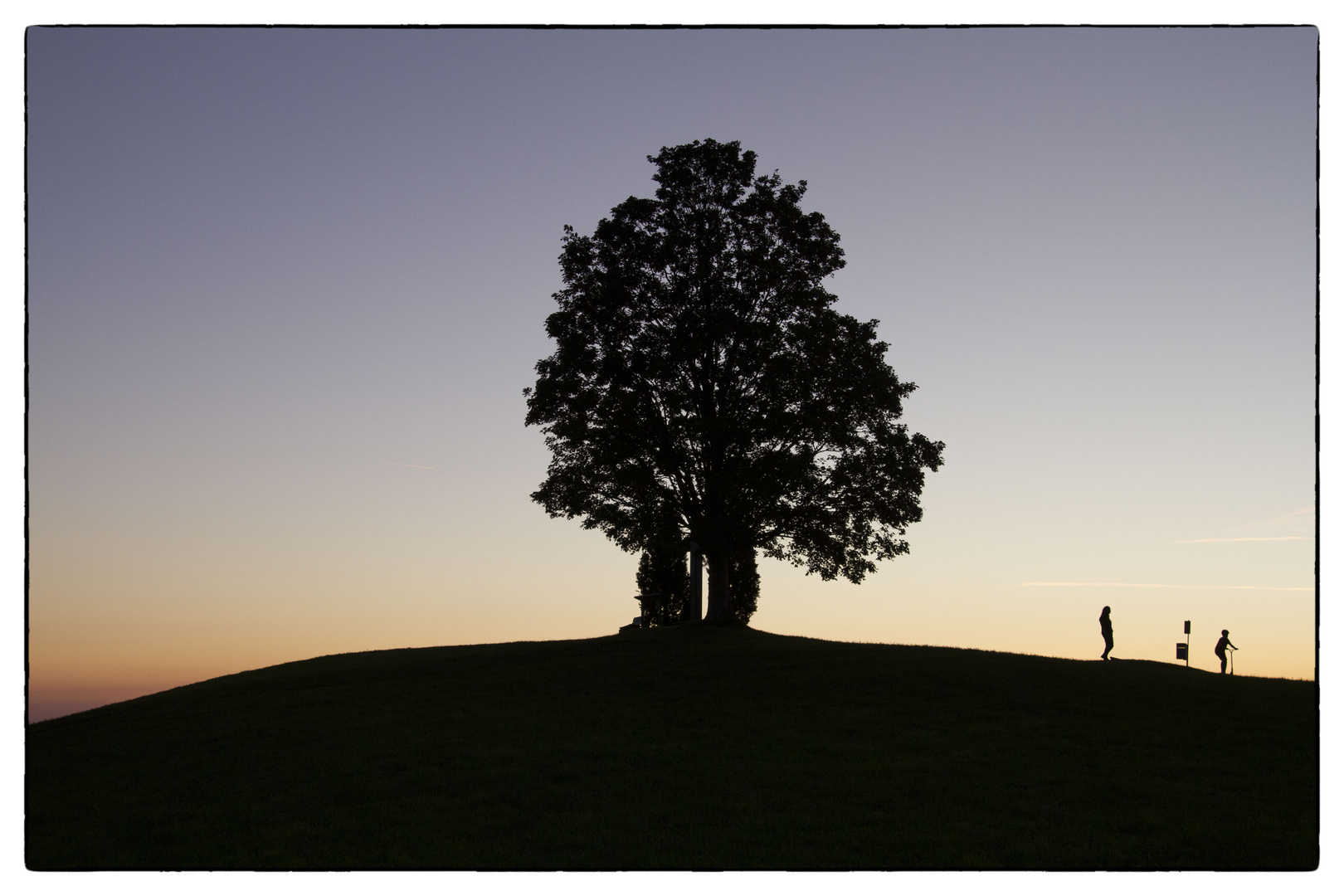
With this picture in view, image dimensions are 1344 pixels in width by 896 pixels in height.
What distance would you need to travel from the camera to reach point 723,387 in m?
31.6

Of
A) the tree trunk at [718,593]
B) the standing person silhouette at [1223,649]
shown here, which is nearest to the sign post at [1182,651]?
the standing person silhouette at [1223,649]

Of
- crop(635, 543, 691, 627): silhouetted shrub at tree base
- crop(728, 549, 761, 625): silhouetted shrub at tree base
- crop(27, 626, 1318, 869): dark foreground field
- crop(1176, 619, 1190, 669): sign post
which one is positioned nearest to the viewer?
crop(27, 626, 1318, 869): dark foreground field

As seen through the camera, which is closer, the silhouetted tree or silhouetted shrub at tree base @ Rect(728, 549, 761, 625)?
the silhouetted tree

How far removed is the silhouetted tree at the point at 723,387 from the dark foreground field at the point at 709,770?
17.3 ft

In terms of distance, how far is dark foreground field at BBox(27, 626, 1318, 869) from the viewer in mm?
13930

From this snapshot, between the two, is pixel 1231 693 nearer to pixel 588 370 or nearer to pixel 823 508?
pixel 823 508

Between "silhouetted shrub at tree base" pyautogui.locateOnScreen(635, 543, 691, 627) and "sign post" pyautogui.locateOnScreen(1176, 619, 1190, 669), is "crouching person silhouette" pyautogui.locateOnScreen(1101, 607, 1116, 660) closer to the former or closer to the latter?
"sign post" pyautogui.locateOnScreen(1176, 619, 1190, 669)

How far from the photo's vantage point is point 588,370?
1276 inches

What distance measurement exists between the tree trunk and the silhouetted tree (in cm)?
15

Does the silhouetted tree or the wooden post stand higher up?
the silhouetted tree

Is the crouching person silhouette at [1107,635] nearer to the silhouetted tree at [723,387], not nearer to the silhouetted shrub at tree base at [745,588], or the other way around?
the silhouetted tree at [723,387]

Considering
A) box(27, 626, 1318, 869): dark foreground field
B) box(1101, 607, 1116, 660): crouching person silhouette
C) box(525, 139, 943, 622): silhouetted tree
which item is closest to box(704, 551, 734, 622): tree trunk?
box(525, 139, 943, 622): silhouetted tree

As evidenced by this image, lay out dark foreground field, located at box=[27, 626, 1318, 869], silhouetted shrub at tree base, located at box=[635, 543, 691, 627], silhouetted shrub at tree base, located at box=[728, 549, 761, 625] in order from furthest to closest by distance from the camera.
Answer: silhouetted shrub at tree base, located at box=[635, 543, 691, 627] → silhouetted shrub at tree base, located at box=[728, 549, 761, 625] → dark foreground field, located at box=[27, 626, 1318, 869]

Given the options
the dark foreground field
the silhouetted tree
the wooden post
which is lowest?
the dark foreground field
